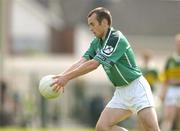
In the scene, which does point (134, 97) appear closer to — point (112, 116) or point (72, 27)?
point (112, 116)

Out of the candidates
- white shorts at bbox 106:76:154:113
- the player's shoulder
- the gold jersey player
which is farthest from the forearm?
white shorts at bbox 106:76:154:113

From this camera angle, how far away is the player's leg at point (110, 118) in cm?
1175

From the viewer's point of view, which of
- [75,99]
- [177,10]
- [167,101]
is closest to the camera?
[167,101]

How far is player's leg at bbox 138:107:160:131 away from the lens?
462 inches

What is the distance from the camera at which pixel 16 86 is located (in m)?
34.9

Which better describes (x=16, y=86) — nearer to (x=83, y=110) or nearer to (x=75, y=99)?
(x=75, y=99)

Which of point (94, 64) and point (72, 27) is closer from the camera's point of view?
point (94, 64)

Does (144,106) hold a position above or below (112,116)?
above

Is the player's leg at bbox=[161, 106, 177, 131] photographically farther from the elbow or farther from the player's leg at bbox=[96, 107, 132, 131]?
the elbow

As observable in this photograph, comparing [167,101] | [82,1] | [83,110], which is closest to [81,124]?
[83,110]

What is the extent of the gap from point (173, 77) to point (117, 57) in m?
6.05

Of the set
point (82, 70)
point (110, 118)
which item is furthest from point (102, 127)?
point (82, 70)

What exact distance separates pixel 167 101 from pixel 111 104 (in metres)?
5.84

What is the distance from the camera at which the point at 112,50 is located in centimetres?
1156
